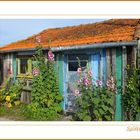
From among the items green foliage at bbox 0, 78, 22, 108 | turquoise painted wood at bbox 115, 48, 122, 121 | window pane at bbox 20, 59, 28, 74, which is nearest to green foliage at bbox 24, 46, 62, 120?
green foliage at bbox 0, 78, 22, 108

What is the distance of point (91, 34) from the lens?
12172mm

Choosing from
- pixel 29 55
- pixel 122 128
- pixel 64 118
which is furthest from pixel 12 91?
pixel 122 128

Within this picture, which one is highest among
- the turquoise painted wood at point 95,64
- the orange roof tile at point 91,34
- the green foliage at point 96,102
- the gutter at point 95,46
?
the orange roof tile at point 91,34

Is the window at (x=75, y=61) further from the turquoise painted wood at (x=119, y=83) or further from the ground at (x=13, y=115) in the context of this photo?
the ground at (x=13, y=115)

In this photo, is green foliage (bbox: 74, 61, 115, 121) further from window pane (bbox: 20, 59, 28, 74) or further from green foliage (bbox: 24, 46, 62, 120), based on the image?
window pane (bbox: 20, 59, 28, 74)

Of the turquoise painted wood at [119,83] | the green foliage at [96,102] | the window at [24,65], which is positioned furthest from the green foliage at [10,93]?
the turquoise painted wood at [119,83]

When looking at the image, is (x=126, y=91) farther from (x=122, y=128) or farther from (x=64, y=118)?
(x=64, y=118)

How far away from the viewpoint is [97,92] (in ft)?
35.0

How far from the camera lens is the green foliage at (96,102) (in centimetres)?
1055

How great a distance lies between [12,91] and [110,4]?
4800 mm

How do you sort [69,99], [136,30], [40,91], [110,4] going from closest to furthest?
[110,4] < [136,30] < [40,91] < [69,99]

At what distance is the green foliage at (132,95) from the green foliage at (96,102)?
35 cm

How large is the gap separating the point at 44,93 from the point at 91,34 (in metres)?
2.16

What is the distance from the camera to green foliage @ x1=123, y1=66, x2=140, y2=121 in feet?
34.3
